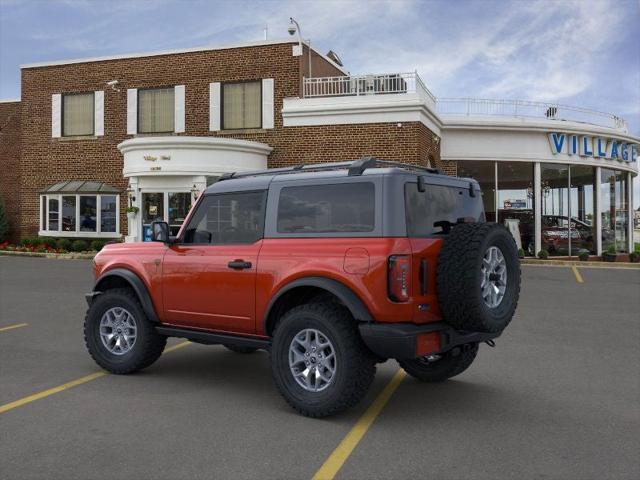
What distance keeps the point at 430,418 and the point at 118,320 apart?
3.44 meters

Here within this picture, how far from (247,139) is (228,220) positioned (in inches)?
721

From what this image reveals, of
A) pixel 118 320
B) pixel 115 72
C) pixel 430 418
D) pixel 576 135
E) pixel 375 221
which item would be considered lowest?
pixel 430 418

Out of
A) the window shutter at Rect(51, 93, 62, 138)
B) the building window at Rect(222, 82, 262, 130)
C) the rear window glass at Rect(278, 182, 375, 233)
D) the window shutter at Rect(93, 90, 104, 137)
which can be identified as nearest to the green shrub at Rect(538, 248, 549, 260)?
the building window at Rect(222, 82, 262, 130)

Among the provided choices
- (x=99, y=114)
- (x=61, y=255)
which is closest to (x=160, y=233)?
(x=61, y=255)

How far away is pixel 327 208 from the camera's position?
17.1 feet

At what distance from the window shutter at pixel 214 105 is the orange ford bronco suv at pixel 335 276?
18.6 metres

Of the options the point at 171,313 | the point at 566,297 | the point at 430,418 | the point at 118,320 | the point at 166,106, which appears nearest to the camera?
the point at 430,418

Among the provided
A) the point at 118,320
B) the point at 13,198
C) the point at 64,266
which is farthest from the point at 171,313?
the point at 13,198

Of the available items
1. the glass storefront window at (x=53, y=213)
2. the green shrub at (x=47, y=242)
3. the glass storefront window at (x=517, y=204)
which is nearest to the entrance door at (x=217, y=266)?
the glass storefront window at (x=517, y=204)

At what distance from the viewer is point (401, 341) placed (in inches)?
181

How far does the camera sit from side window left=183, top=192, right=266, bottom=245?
5.66m

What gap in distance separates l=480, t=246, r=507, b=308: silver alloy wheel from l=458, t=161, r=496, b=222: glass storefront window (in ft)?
64.8

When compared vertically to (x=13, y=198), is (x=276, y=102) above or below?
above

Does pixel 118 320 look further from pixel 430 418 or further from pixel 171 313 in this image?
pixel 430 418
